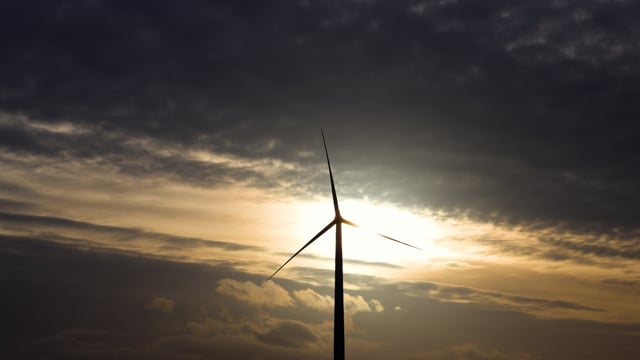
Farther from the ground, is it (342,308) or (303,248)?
(303,248)

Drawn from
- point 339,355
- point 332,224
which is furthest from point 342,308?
point 332,224

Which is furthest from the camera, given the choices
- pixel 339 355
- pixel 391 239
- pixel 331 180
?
pixel 331 180

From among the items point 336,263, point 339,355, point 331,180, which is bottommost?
point 339,355

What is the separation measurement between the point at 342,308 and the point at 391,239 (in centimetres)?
1360

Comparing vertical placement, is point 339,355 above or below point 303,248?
below

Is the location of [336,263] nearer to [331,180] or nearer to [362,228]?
[362,228]

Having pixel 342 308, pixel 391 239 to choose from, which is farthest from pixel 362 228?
pixel 342 308

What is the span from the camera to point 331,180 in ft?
460

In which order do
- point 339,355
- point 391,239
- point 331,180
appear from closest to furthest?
1. point 339,355
2. point 391,239
3. point 331,180

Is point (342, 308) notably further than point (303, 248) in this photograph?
No

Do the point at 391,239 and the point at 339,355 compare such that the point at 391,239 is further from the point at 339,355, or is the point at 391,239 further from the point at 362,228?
the point at 339,355

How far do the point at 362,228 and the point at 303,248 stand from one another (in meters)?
9.45

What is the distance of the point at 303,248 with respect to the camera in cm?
13338

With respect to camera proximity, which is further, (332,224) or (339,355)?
(332,224)
